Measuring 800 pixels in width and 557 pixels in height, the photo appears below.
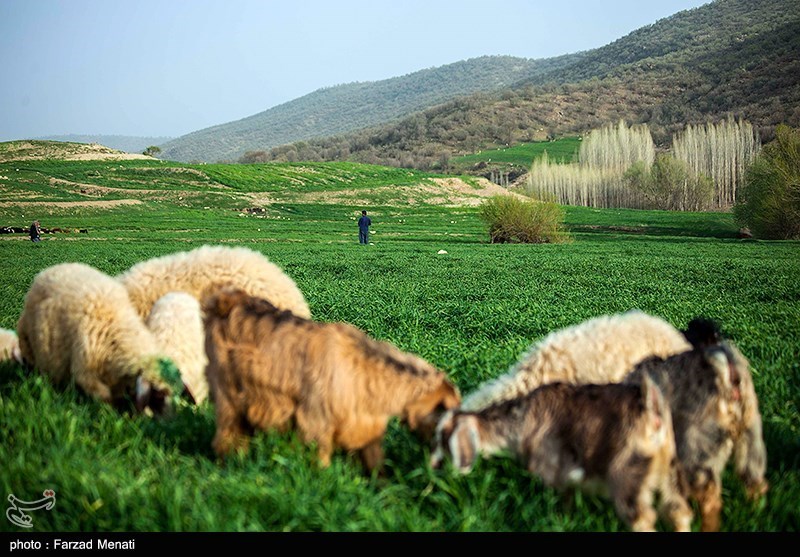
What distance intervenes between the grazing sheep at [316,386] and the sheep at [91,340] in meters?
1.17

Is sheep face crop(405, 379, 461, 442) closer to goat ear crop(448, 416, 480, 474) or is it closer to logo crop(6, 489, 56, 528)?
goat ear crop(448, 416, 480, 474)

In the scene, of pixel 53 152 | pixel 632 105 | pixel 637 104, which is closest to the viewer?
pixel 53 152

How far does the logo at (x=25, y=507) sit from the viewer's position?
3.52 m

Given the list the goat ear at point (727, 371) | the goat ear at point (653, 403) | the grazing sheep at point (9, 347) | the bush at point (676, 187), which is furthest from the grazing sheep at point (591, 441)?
the bush at point (676, 187)

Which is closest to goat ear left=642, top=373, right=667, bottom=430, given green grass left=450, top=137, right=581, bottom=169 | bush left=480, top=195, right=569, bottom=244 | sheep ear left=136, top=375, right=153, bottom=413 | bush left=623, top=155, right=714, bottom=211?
sheep ear left=136, top=375, right=153, bottom=413

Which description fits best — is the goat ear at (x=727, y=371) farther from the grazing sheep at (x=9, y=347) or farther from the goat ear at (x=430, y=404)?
the grazing sheep at (x=9, y=347)

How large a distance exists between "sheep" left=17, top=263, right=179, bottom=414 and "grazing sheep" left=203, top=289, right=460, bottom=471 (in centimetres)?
117

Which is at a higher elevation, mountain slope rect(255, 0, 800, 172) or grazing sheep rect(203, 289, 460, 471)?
mountain slope rect(255, 0, 800, 172)

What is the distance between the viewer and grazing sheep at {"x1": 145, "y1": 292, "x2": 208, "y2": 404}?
664 centimetres

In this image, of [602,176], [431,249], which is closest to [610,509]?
[431,249]

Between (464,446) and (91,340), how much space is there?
12.7ft

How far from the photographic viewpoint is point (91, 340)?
5875 millimetres

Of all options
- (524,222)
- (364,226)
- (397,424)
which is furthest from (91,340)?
(524,222)

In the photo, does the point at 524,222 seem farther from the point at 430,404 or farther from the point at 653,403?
the point at 653,403
